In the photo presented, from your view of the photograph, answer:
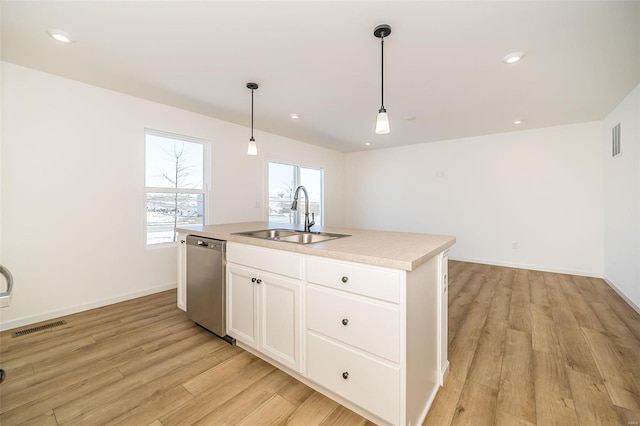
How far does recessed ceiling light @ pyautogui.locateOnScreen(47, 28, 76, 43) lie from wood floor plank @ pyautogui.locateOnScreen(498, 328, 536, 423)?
151 inches

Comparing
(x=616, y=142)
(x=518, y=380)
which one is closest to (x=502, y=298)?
(x=518, y=380)

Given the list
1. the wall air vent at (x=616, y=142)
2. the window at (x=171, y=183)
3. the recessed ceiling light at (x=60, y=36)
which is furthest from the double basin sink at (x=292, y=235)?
the wall air vent at (x=616, y=142)

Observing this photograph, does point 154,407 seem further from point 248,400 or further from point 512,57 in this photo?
point 512,57

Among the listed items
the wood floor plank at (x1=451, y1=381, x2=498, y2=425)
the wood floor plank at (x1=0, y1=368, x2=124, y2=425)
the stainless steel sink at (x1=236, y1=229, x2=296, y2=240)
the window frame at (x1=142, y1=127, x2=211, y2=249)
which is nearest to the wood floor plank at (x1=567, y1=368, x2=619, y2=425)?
the wood floor plank at (x1=451, y1=381, x2=498, y2=425)

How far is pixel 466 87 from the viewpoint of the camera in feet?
9.42

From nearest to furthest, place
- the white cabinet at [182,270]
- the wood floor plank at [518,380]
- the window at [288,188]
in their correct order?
the wood floor plank at [518,380] < the white cabinet at [182,270] < the window at [288,188]

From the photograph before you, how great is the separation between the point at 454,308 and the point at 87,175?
423 centimetres

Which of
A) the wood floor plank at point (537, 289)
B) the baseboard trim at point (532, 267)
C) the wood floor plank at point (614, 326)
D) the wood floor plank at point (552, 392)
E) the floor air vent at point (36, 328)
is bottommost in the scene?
the wood floor plank at point (552, 392)

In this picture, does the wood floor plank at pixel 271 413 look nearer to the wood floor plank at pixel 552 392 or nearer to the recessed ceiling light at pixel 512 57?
the wood floor plank at pixel 552 392

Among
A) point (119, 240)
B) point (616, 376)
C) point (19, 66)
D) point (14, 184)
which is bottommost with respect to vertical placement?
point (616, 376)

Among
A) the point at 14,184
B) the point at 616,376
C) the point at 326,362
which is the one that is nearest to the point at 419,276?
the point at 326,362

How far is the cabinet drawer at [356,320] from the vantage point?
132cm

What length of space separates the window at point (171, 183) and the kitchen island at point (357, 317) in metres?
2.08

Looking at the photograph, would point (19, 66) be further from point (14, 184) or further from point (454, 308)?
point (454, 308)
